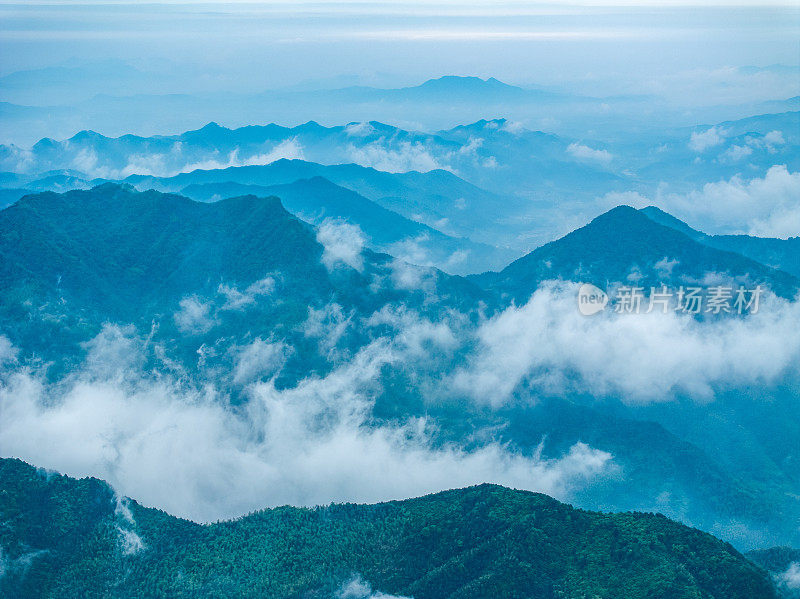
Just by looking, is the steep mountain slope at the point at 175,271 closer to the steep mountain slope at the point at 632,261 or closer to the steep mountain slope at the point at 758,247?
the steep mountain slope at the point at 632,261

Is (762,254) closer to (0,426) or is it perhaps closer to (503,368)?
(503,368)

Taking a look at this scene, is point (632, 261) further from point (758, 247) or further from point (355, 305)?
point (355, 305)

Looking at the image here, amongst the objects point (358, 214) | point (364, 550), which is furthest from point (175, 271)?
point (364, 550)

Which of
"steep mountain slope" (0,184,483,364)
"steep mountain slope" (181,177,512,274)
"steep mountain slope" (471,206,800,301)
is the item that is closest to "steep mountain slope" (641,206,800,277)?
"steep mountain slope" (471,206,800,301)

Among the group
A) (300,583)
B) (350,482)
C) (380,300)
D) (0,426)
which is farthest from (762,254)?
(0,426)

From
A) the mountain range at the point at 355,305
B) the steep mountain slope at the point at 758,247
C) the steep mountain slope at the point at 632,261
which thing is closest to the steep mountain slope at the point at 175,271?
the mountain range at the point at 355,305

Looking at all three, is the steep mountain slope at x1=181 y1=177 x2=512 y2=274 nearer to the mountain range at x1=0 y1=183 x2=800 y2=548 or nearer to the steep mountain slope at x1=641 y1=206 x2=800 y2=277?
the mountain range at x1=0 y1=183 x2=800 y2=548
